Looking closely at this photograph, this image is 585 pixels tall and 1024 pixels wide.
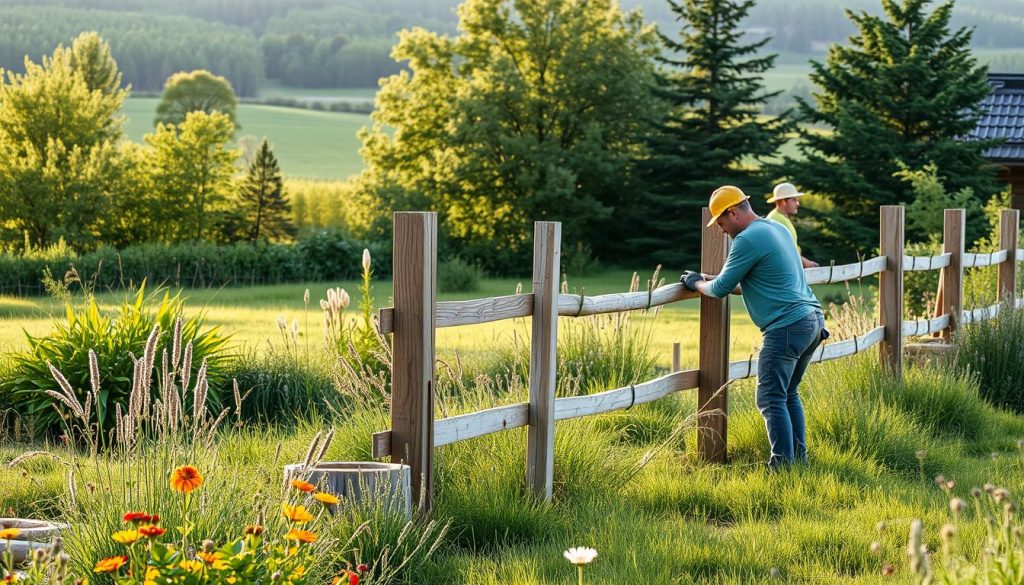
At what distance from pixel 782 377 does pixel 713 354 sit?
1.75 ft

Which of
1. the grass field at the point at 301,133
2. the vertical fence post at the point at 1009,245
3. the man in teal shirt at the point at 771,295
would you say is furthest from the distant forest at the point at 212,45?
the man in teal shirt at the point at 771,295

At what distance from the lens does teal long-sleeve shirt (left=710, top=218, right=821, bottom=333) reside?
21.7 feet

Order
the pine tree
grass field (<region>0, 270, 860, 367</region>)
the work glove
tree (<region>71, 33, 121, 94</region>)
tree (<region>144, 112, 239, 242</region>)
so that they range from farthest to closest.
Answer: tree (<region>71, 33, 121, 94</region>) → tree (<region>144, 112, 239, 242</region>) → the pine tree → grass field (<region>0, 270, 860, 367</region>) → the work glove

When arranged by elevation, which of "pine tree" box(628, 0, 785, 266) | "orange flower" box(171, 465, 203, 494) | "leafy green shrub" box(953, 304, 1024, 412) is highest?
"pine tree" box(628, 0, 785, 266)

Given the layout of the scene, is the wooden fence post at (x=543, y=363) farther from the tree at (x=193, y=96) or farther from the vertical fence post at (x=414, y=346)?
the tree at (x=193, y=96)

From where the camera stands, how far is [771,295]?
6781 millimetres

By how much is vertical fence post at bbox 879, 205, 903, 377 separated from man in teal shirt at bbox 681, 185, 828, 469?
2.49 metres

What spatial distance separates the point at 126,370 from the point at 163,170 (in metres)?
38.3

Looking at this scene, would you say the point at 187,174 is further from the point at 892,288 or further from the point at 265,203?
the point at 892,288

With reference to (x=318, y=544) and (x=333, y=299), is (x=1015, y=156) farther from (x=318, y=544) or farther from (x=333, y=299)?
(x=318, y=544)

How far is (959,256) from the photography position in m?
10.3

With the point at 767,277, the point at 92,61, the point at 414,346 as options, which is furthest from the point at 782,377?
the point at 92,61

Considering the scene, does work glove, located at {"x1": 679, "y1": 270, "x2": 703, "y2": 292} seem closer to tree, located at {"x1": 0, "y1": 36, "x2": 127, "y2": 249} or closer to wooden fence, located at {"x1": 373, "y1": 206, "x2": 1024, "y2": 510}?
wooden fence, located at {"x1": 373, "y1": 206, "x2": 1024, "y2": 510}

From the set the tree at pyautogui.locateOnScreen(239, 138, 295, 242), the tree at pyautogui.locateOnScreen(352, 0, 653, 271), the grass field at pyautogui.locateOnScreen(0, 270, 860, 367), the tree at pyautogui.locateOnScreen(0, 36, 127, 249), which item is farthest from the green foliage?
the tree at pyautogui.locateOnScreen(239, 138, 295, 242)
